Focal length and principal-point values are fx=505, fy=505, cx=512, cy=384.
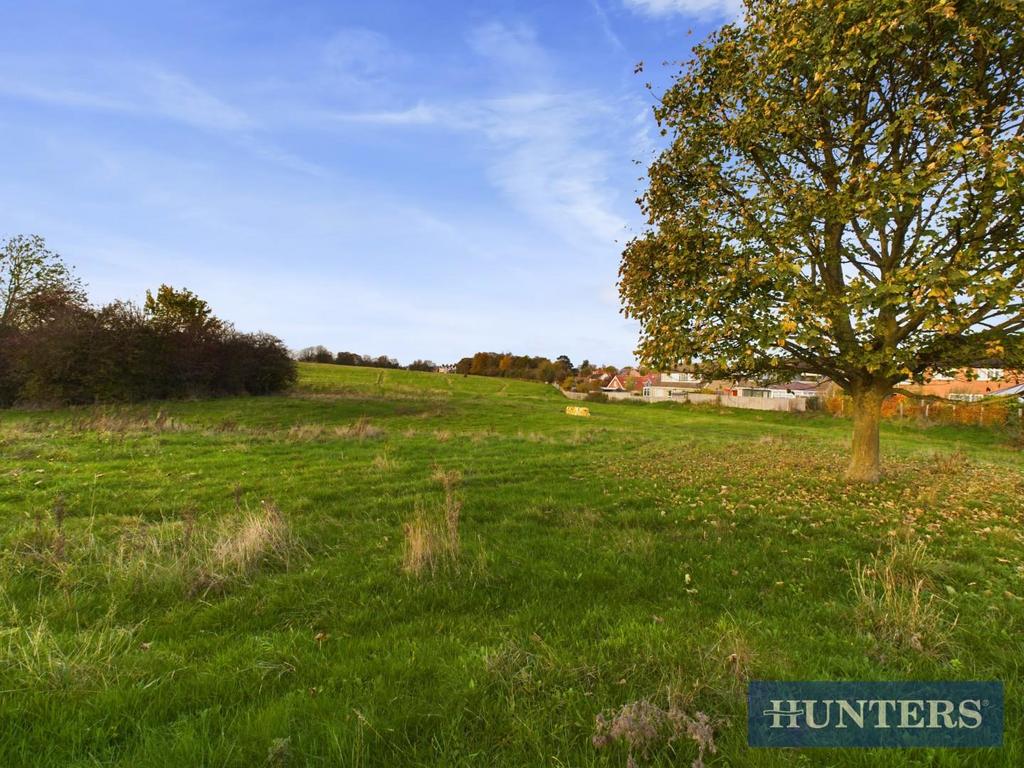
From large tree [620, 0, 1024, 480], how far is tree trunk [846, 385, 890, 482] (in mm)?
46

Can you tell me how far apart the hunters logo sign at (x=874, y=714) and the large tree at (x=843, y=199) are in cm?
683

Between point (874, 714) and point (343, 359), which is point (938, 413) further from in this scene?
point (343, 359)

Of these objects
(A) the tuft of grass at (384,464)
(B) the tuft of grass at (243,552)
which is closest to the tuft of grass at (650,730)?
(B) the tuft of grass at (243,552)

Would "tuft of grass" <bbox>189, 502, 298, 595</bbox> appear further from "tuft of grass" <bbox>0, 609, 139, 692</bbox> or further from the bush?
the bush

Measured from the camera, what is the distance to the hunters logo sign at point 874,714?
3.07 metres

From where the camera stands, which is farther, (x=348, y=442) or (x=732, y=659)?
(x=348, y=442)

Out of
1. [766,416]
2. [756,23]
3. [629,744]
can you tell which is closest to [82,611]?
[629,744]

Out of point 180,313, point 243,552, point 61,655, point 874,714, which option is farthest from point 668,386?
point 61,655

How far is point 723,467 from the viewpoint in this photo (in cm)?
1465

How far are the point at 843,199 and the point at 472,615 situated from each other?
32.1 feet

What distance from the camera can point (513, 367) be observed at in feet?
419

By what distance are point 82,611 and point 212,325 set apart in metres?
42.2

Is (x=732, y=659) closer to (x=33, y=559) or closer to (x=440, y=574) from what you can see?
(x=440, y=574)

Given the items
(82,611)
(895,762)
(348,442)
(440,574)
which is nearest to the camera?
(895,762)
